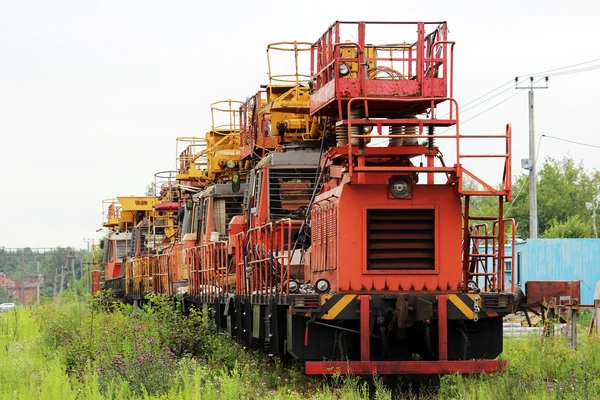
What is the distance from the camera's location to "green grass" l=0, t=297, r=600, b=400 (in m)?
12.1

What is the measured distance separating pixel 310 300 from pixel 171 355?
351cm

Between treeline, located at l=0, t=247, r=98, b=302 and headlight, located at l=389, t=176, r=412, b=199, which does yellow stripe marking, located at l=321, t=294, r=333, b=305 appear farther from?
treeline, located at l=0, t=247, r=98, b=302

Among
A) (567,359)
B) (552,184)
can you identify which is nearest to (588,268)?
(567,359)

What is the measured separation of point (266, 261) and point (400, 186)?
251 centimetres

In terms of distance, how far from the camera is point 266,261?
1505cm

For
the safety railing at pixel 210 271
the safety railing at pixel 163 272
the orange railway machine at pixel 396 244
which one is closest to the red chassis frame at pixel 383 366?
the orange railway machine at pixel 396 244

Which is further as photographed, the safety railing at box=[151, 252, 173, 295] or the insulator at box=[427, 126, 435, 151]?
the safety railing at box=[151, 252, 173, 295]

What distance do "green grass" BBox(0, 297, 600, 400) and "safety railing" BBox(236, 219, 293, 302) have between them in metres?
1.08

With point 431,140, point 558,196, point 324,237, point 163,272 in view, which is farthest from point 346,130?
point 558,196

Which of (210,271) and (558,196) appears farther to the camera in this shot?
(558,196)

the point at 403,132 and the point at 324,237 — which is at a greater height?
the point at 403,132

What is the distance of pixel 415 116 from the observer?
A: 14.5m

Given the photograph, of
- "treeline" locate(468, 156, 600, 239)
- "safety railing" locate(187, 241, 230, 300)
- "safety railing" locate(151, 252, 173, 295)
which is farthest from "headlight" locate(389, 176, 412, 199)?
"treeline" locate(468, 156, 600, 239)

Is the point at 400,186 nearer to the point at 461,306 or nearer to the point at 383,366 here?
the point at 461,306
